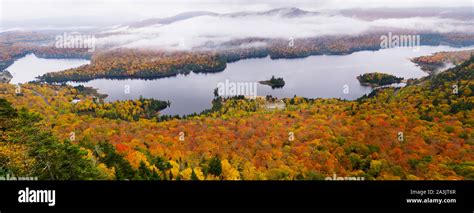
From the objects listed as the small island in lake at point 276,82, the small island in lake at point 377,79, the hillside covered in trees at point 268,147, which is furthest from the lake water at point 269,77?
the hillside covered in trees at point 268,147

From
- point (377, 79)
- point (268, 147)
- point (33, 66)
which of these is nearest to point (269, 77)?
point (377, 79)

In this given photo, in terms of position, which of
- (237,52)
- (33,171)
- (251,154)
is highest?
(237,52)

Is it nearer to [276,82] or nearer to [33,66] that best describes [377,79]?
[276,82]

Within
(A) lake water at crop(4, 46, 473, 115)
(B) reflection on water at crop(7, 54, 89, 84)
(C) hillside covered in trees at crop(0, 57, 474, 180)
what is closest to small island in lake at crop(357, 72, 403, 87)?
(A) lake water at crop(4, 46, 473, 115)
